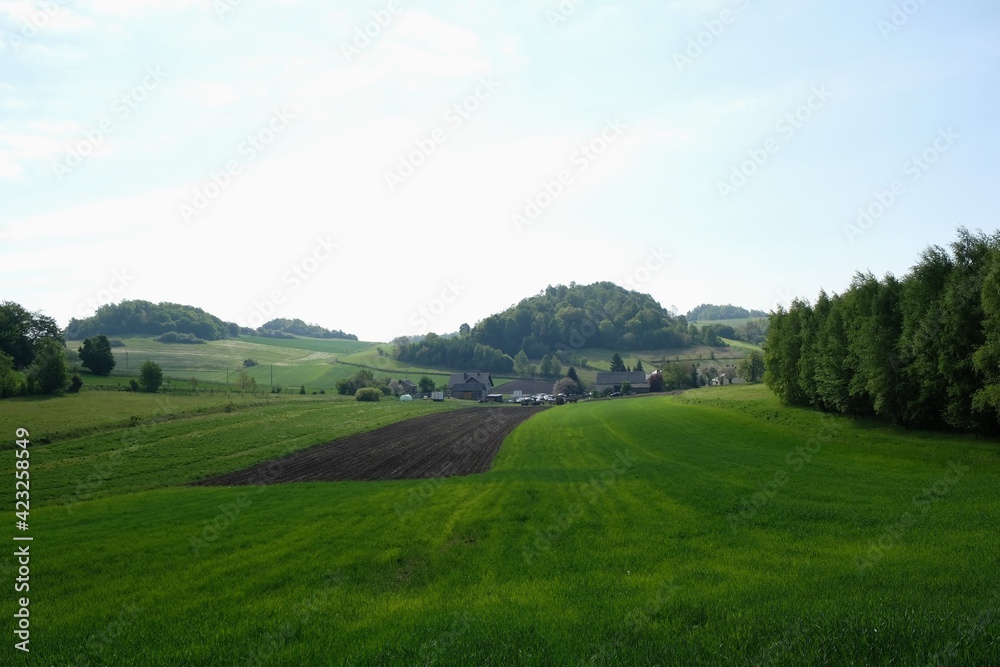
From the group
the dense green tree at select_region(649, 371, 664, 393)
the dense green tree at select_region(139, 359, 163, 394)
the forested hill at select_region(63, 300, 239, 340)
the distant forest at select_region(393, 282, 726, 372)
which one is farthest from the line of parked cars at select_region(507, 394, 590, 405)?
the forested hill at select_region(63, 300, 239, 340)

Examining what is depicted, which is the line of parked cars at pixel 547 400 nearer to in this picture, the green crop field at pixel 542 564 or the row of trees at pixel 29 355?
the row of trees at pixel 29 355

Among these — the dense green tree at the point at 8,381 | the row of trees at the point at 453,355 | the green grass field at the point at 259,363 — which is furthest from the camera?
the row of trees at the point at 453,355

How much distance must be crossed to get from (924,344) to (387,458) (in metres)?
32.0

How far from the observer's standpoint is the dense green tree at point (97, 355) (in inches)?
3499

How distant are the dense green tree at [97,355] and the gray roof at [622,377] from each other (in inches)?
4092

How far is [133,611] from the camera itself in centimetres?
1091

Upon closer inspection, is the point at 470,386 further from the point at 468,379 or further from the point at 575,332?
the point at 575,332

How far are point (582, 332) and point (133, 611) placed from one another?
184812 millimetres

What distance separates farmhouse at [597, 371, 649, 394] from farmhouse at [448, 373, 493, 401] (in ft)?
92.4

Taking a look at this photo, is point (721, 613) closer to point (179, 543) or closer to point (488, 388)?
point (179, 543)

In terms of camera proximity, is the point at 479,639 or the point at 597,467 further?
the point at 597,467

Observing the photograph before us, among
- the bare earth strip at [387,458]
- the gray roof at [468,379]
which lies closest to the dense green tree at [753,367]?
the gray roof at [468,379]

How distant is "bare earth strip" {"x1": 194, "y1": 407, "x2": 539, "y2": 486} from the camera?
30828mm

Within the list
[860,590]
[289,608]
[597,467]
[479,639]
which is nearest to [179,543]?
[289,608]
